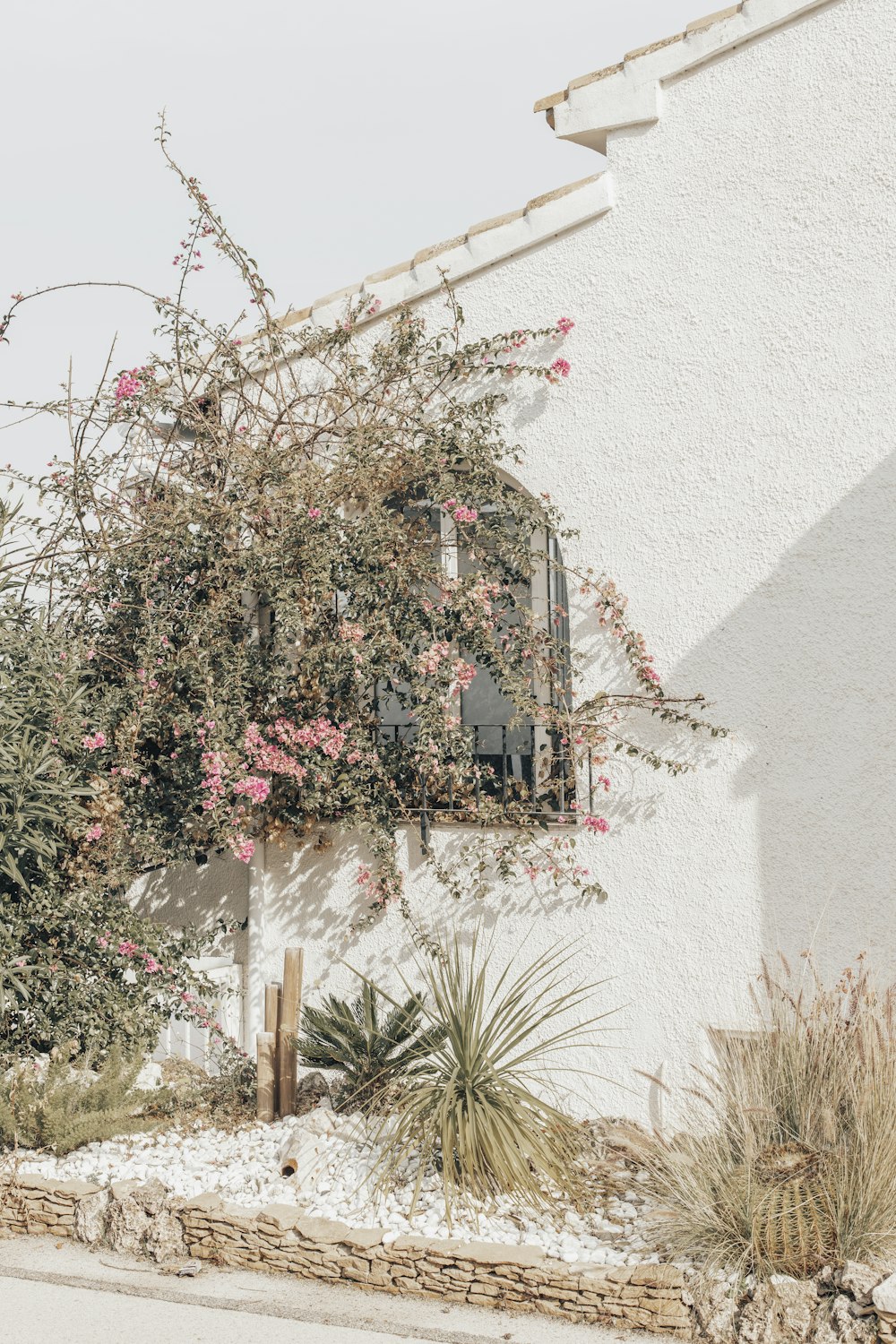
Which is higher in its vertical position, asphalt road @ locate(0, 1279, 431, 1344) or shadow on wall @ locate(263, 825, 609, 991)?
shadow on wall @ locate(263, 825, 609, 991)

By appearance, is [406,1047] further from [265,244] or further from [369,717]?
[265,244]

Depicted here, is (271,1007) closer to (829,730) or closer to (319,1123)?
(319,1123)

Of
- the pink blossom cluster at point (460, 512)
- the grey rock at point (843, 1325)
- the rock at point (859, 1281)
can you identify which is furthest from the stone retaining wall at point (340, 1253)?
the pink blossom cluster at point (460, 512)

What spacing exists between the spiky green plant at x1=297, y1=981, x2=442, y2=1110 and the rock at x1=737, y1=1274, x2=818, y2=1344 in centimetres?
237

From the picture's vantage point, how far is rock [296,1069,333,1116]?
7.42m

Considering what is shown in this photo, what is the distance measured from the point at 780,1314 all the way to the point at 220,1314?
8.26 feet

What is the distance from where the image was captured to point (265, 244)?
8734 mm

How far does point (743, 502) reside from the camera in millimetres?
7117

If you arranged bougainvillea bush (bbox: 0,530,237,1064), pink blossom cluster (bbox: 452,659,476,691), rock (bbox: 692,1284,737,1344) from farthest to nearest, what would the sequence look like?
pink blossom cluster (bbox: 452,659,476,691) < bougainvillea bush (bbox: 0,530,237,1064) < rock (bbox: 692,1284,737,1344)

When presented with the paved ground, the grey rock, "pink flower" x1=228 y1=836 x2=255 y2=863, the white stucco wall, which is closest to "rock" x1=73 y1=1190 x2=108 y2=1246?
the paved ground

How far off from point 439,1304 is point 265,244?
7.10 metres

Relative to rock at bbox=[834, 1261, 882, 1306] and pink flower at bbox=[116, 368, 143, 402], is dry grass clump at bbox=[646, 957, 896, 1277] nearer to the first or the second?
rock at bbox=[834, 1261, 882, 1306]

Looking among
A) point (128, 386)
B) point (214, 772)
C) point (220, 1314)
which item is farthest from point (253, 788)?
point (128, 386)

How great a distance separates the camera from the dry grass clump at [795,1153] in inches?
201
